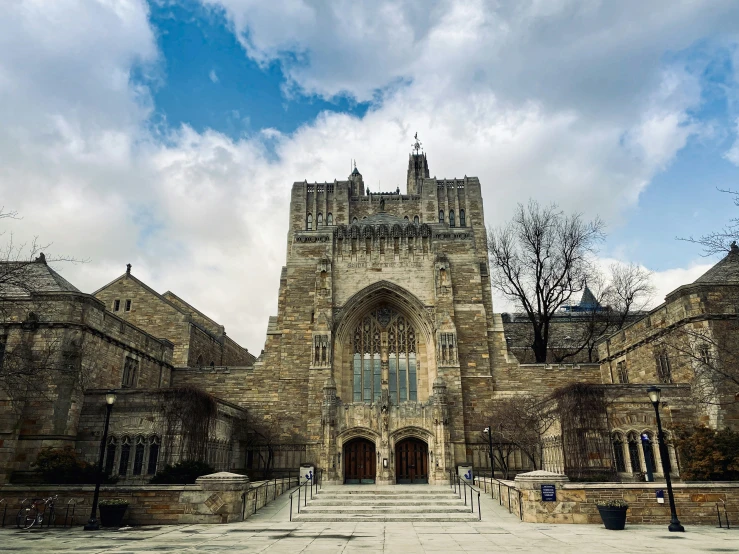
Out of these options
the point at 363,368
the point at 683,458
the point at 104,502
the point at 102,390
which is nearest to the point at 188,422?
the point at 102,390

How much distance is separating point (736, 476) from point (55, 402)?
24.2 m

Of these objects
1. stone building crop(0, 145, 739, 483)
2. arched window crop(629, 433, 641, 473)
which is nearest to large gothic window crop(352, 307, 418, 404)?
stone building crop(0, 145, 739, 483)

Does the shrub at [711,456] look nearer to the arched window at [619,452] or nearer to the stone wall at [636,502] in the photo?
the arched window at [619,452]

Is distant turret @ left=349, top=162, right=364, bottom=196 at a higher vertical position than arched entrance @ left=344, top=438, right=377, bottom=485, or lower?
higher

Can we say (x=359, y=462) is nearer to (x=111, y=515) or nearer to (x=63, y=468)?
(x=63, y=468)

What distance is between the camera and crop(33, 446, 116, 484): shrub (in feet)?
59.0

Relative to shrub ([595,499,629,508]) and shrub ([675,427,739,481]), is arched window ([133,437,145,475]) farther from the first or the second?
shrub ([675,427,739,481])

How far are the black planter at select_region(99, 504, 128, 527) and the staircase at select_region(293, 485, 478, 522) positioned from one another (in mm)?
5110

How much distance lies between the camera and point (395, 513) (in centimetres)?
1772

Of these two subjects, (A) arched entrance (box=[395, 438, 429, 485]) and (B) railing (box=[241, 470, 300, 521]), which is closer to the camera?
(B) railing (box=[241, 470, 300, 521])

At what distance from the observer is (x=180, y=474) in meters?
18.4

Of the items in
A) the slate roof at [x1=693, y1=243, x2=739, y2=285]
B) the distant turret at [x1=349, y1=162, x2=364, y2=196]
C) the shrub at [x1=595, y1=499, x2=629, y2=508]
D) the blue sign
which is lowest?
the shrub at [x1=595, y1=499, x2=629, y2=508]

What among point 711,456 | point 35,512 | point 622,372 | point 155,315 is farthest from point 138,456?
point 622,372

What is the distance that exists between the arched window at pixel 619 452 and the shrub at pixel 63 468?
62.2ft
